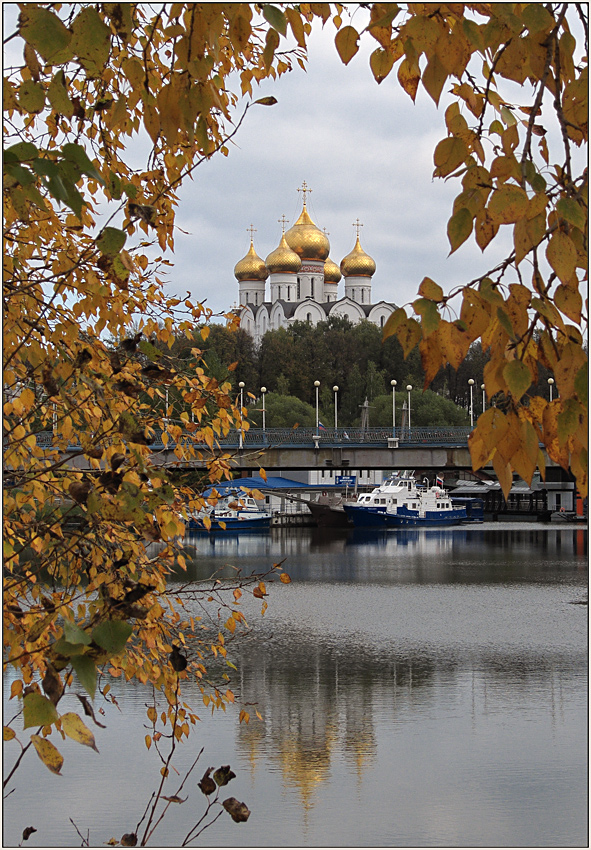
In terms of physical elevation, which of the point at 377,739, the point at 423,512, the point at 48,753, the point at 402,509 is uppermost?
the point at 48,753

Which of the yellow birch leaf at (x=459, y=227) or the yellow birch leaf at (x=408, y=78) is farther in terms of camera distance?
the yellow birch leaf at (x=408, y=78)

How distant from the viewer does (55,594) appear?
3.46 m

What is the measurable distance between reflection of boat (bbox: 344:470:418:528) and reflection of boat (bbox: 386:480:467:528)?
25cm

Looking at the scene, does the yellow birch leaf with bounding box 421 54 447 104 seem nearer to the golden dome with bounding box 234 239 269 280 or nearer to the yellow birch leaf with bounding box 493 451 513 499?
the yellow birch leaf with bounding box 493 451 513 499

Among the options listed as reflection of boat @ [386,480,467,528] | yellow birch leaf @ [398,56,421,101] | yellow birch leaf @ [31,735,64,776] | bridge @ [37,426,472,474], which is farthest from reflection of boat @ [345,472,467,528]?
→ yellow birch leaf @ [31,735,64,776]

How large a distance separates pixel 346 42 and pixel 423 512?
51.6m

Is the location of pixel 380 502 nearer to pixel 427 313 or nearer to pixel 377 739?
pixel 377 739

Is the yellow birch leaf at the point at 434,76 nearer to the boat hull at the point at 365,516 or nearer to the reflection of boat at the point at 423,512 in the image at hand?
the boat hull at the point at 365,516

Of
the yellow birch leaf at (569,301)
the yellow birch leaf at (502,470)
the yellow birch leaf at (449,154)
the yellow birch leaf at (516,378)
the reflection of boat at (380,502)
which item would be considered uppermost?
the yellow birch leaf at (449,154)

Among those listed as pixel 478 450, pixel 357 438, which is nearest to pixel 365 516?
pixel 357 438

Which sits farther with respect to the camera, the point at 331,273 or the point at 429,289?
the point at 331,273

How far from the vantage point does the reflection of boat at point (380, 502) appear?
50.5 m

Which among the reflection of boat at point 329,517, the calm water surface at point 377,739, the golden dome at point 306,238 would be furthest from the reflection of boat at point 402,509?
the golden dome at point 306,238

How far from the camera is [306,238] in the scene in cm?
9125
